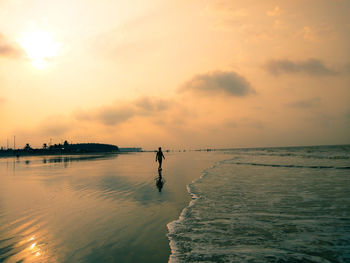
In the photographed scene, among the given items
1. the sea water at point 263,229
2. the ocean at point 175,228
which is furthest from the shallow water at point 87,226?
the sea water at point 263,229

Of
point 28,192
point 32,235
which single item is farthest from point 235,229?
point 28,192

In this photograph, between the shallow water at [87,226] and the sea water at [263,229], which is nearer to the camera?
the shallow water at [87,226]

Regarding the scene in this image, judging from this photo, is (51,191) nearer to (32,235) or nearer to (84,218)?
(84,218)

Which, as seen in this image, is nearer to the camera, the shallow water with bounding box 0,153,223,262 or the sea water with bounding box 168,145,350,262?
the shallow water with bounding box 0,153,223,262

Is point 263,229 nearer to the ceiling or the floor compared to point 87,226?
nearer to the floor

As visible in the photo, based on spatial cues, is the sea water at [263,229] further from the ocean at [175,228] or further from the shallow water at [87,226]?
the shallow water at [87,226]

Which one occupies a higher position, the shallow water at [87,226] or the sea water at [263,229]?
the shallow water at [87,226]

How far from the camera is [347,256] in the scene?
17.5ft

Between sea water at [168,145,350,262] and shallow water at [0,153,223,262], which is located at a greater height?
shallow water at [0,153,223,262]

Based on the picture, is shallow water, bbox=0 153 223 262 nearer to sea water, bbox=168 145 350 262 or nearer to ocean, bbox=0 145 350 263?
ocean, bbox=0 145 350 263

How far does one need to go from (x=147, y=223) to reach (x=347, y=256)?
5333 mm

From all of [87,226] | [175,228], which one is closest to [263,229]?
[175,228]

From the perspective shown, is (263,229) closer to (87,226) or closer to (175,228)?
(175,228)

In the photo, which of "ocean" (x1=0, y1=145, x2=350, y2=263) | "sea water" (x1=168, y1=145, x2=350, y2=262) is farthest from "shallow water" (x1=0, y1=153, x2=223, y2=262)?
"sea water" (x1=168, y1=145, x2=350, y2=262)
